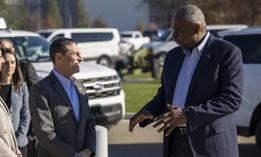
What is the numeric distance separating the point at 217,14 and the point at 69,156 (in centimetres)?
2340

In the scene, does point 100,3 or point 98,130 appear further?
point 100,3

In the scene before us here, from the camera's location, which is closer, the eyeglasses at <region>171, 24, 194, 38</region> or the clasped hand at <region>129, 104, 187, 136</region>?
the clasped hand at <region>129, 104, 187, 136</region>

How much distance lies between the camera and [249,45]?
8789 mm

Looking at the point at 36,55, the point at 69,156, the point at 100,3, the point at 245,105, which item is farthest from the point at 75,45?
the point at 100,3

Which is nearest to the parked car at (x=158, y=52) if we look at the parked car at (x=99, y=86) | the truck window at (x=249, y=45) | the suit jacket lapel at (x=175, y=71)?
the parked car at (x=99, y=86)

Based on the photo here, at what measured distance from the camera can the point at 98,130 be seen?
A: 5.55 metres

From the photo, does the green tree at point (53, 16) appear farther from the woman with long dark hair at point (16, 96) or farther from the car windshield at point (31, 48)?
the woman with long dark hair at point (16, 96)

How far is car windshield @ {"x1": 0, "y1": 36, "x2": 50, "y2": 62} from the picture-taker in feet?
35.2

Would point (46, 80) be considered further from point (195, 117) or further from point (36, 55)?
point (36, 55)

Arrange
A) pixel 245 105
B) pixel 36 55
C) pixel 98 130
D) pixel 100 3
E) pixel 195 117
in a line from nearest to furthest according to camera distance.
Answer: pixel 195 117
pixel 98 130
pixel 245 105
pixel 36 55
pixel 100 3

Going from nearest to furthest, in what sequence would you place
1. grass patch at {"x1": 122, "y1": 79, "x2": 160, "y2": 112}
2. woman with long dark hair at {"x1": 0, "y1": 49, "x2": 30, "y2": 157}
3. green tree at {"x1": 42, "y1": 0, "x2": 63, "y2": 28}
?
1. woman with long dark hair at {"x1": 0, "y1": 49, "x2": 30, "y2": 157}
2. grass patch at {"x1": 122, "y1": 79, "x2": 160, "y2": 112}
3. green tree at {"x1": 42, "y1": 0, "x2": 63, "y2": 28}

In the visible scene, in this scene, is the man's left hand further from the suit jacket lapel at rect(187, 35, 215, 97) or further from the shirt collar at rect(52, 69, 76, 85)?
the shirt collar at rect(52, 69, 76, 85)

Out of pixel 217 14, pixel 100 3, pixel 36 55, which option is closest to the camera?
pixel 36 55

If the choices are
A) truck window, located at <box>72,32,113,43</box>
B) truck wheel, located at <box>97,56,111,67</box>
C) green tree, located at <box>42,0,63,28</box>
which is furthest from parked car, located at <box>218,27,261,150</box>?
green tree, located at <box>42,0,63,28</box>
